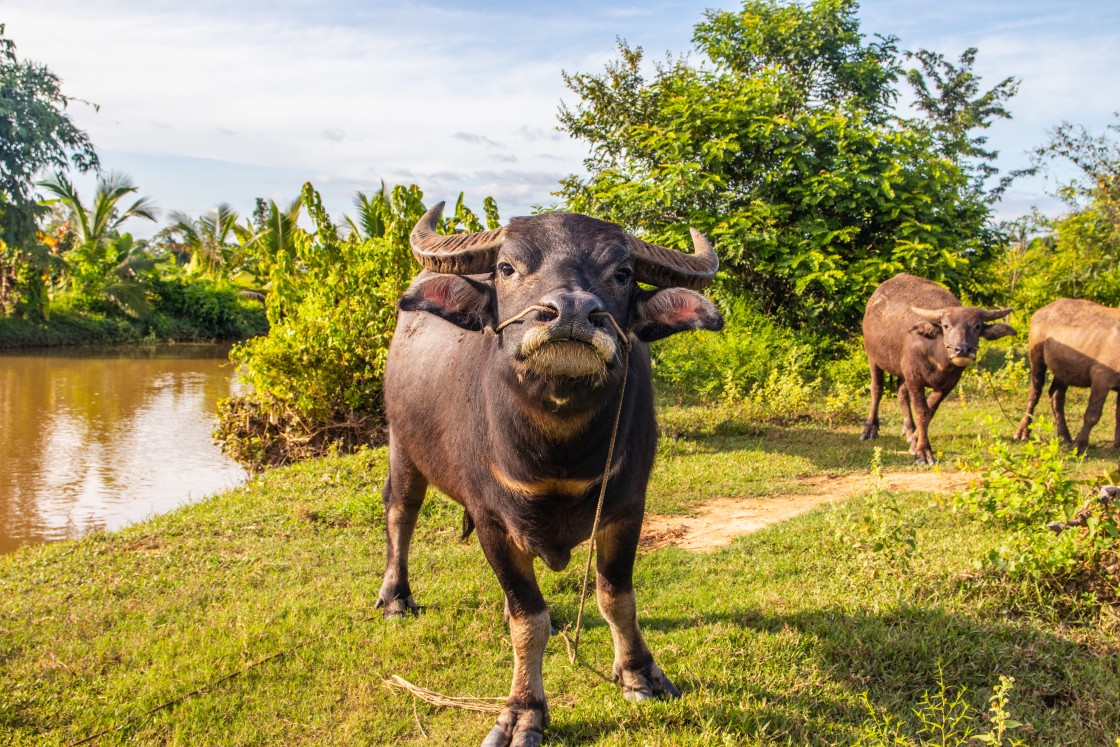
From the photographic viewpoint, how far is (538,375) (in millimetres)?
2014

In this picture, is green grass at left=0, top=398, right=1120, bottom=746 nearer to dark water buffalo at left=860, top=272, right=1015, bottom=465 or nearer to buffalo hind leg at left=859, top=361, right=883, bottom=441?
dark water buffalo at left=860, top=272, right=1015, bottom=465

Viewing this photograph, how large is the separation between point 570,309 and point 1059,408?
26.0 feet

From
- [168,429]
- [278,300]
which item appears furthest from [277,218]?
[278,300]

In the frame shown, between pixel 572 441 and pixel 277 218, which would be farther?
pixel 277 218

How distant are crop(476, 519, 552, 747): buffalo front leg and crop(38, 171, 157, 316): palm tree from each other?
24.9 meters

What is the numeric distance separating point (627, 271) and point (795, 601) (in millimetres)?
2023

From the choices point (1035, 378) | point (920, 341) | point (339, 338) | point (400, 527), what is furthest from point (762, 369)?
point (400, 527)

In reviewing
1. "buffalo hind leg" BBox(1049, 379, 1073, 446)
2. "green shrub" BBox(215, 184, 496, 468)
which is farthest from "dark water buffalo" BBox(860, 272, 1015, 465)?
"green shrub" BBox(215, 184, 496, 468)

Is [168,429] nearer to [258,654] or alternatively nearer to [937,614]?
[258,654]

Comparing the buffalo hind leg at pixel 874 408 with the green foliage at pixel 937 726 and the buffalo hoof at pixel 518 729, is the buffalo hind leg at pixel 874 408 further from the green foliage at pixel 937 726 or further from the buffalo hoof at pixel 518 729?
the buffalo hoof at pixel 518 729

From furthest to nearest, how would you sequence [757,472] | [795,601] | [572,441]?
[757,472] → [795,601] → [572,441]

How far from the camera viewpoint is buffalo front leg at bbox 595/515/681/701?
2691mm

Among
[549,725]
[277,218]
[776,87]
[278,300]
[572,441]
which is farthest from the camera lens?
[277,218]

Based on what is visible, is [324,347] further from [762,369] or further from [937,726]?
[937,726]
